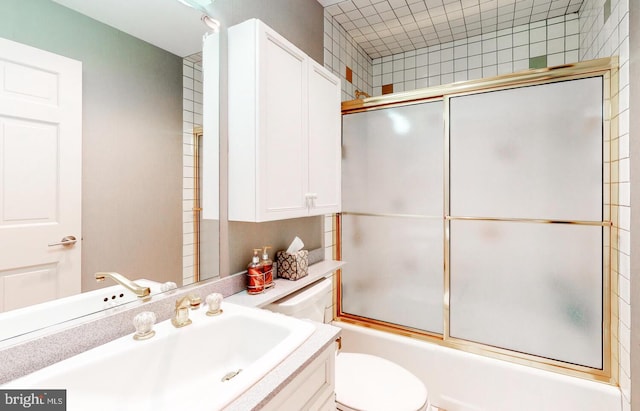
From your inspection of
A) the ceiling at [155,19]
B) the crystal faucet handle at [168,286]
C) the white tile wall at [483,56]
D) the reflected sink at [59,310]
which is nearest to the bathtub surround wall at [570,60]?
the white tile wall at [483,56]

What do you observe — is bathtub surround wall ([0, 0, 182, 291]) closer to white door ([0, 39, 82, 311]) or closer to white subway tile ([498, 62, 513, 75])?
white door ([0, 39, 82, 311])

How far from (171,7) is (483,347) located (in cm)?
218

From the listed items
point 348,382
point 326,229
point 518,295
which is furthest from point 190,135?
point 518,295

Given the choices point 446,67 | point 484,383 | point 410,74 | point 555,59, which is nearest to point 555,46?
point 555,59

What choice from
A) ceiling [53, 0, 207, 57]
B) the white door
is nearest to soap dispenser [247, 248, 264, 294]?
the white door

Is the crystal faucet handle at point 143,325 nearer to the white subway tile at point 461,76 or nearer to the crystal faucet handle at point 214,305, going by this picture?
the crystal faucet handle at point 214,305

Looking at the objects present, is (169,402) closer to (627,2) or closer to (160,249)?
(160,249)

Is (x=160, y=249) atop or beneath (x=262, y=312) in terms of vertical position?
atop

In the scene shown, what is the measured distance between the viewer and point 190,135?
1.20m

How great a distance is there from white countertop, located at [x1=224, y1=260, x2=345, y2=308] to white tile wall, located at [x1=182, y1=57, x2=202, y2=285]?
217 mm

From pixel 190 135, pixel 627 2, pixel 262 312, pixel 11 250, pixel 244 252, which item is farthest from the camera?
pixel 244 252

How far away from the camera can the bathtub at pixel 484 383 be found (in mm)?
1476

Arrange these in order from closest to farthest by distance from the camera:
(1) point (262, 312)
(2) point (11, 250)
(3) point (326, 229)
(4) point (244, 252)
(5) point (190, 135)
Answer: (2) point (11, 250) < (1) point (262, 312) < (5) point (190, 135) < (4) point (244, 252) < (3) point (326, 229)

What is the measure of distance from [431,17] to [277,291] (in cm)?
209
